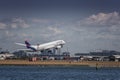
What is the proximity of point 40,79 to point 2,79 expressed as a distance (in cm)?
966

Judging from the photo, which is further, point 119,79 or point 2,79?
point 119,79

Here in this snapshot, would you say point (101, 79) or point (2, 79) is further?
point (101, 79)

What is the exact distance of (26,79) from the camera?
381 ft

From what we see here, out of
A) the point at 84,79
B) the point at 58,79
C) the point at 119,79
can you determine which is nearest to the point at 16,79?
the point at 58,79

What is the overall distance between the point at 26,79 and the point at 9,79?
418 centimetres

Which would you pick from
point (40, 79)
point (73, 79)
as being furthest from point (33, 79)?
point (73, 79)

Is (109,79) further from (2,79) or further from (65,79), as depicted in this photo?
(2,79)

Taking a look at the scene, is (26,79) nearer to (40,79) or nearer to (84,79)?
(40,79)

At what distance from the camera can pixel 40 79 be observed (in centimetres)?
11775

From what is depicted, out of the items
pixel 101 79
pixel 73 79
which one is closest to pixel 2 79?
pixel 73 79

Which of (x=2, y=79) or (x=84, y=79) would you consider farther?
(x=84, y=79)

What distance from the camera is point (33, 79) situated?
118 meters

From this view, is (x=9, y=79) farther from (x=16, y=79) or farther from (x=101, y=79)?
(x=101, y=79)

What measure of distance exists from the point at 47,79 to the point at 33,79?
3.49 metres
